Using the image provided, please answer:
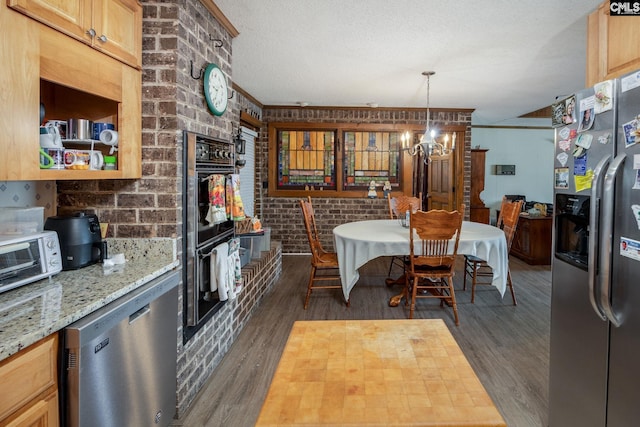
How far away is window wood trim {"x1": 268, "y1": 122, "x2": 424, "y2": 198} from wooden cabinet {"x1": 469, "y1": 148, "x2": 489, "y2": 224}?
158 centimetres

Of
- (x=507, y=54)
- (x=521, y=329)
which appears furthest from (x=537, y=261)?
(x=507, y=54)

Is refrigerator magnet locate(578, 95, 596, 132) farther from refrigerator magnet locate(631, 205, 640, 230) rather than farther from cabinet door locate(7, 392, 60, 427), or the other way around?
cabinet door locate(7, 392, 60, 427)

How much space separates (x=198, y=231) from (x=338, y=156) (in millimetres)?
4301

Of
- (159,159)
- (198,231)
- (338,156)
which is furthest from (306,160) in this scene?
(159,159)

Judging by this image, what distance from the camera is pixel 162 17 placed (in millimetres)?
2072

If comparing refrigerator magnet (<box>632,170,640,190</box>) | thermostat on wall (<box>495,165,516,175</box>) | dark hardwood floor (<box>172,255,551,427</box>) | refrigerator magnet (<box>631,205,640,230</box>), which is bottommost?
dark hardwood floor (<box>172,255,551,427</box>)

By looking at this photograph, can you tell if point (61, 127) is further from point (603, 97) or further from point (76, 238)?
point (603, 97)

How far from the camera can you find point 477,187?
730cm

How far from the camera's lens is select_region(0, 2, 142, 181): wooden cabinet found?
1318 millimetres

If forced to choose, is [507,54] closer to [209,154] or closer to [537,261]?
[209,154]

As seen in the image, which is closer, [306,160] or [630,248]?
[630,248]

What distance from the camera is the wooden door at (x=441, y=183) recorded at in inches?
250

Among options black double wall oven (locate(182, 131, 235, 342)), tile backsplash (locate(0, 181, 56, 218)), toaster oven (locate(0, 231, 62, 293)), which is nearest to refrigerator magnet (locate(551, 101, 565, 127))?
black double wall oven (locate(182, 131, 235, 342))

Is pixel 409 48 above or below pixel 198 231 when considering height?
above
